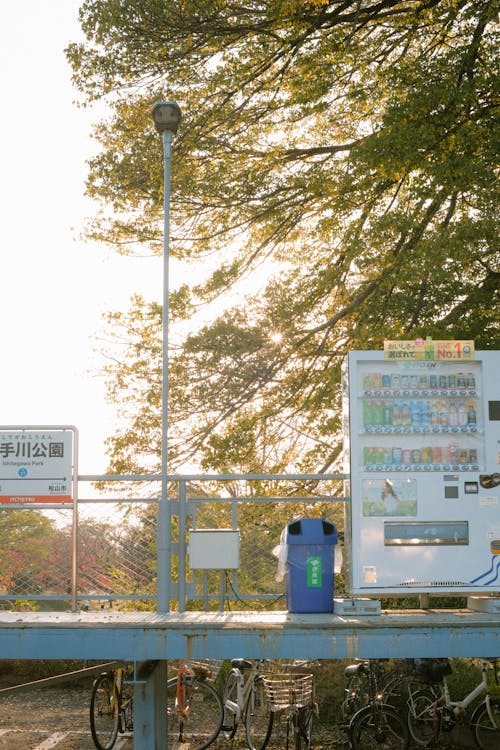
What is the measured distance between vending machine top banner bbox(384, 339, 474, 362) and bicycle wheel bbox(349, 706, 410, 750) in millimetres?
4026

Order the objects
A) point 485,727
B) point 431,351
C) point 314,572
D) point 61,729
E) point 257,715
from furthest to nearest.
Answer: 1. point 61,729
2. point 257,715
3. point 485,727
4. point 431,351
5. point 314,572

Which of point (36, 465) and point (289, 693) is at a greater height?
point (36, 465)

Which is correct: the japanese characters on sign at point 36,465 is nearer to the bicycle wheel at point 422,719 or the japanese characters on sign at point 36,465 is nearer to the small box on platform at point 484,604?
the small box on platform at point 484,604

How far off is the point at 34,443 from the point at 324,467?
24.1 feet

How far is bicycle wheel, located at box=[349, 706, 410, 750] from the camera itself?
32.4 feet

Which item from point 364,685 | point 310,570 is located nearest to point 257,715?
point 364,685

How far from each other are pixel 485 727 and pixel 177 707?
3596 millimetres

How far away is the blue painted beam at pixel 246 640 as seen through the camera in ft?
24.1

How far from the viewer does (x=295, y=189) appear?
→ 15812mm

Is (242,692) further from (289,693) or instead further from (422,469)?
(422,469)

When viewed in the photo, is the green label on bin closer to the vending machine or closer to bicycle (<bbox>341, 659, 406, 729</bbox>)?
the vending machine

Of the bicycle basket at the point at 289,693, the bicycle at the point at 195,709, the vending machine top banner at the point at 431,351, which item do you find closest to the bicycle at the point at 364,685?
the bicycle basket at the point at 289,693

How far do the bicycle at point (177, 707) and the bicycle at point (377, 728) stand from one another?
1.71 meters

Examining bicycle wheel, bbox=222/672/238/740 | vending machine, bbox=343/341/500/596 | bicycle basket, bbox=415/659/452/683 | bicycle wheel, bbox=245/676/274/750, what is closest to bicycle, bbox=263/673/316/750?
bicycle wheel, bbox=245/676/274/750
